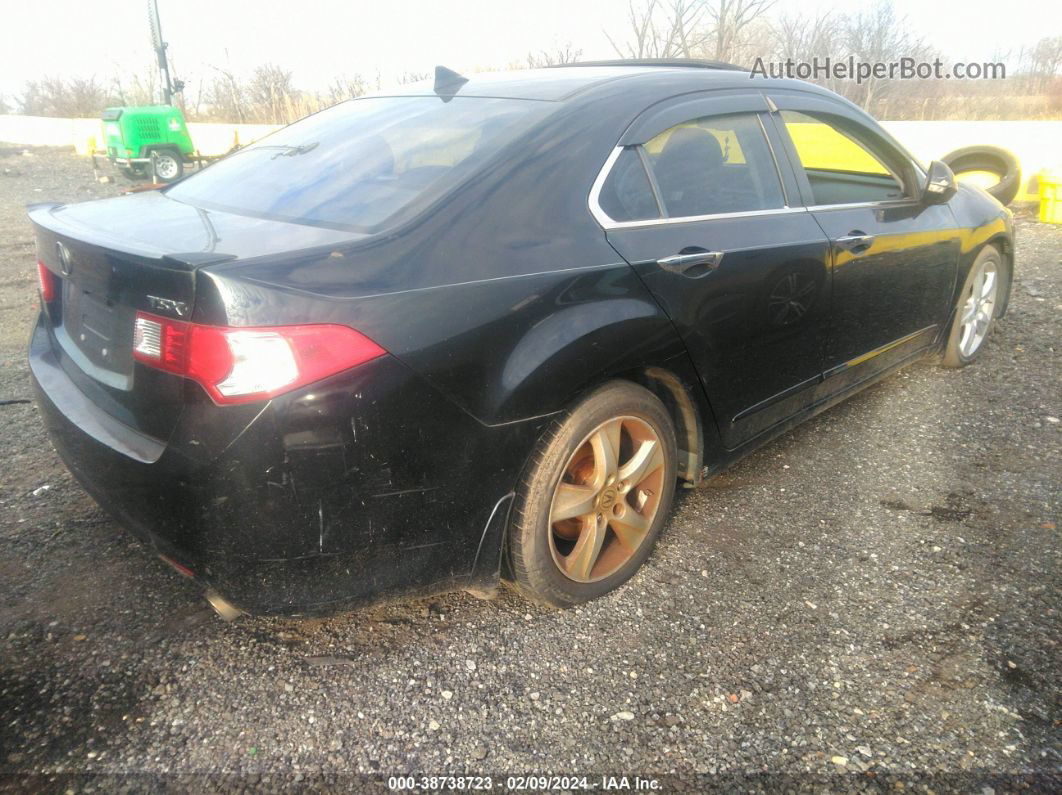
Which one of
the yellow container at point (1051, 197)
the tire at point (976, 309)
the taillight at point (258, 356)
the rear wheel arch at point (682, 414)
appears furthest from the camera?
the yellow container at point (1051, 197)

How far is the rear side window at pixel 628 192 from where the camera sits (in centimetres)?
248

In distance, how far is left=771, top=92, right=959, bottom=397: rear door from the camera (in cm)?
328

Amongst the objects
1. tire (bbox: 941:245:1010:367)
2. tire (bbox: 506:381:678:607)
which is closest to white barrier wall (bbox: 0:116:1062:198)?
tire (bbox: 941:245:1010:367)

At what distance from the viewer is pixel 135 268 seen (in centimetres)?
195

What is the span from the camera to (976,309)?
4.67 meters

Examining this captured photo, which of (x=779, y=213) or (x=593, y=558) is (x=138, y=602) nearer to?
(x=593, y=558)

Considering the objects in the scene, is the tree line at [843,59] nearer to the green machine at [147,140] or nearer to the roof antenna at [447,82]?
the green machine at [147,140]

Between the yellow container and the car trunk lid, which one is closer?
the car trunk lid

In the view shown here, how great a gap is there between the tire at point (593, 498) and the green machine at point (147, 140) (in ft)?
55.3

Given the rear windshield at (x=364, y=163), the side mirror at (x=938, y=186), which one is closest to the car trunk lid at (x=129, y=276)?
the rear windshield at (x=364, y=163)

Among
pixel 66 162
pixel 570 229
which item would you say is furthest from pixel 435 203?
pixel 66 162

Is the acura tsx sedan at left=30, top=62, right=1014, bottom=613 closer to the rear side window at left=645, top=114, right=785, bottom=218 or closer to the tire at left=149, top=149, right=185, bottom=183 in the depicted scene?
the rear side window at left=645, top=114, right=785, bottom=218

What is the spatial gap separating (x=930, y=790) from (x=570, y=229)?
1753 millimetres

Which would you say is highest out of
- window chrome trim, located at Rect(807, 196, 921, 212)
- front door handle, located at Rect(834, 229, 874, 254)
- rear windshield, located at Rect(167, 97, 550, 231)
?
rear windshield, located at Rect(167, 97, 550, 231)
